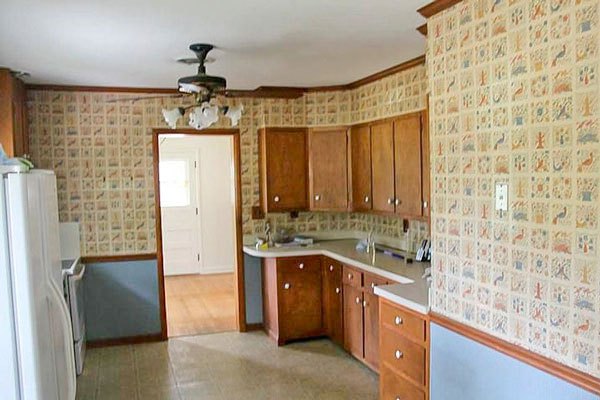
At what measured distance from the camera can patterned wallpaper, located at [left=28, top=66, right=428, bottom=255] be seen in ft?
15.9

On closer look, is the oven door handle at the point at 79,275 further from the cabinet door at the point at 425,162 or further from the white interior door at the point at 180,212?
the white interior door at the point at 180,212

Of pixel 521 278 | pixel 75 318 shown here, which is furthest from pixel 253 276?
pixel 521 278

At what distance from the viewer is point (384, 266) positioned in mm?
4039

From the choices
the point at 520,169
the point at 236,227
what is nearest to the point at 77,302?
the point at 236,227

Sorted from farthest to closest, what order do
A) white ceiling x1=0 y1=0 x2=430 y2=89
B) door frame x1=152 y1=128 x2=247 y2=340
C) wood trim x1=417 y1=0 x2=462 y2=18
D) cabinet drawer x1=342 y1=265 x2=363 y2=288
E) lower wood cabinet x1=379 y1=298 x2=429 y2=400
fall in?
door frame x1=152 y1=128 x2=247 y2=340 → cabinet drawer x1=342 y1=265 x2=363 y2=288 → lower wood cabinet x1=379 y1=298 x2=429 y2=400 → white ceiling x1=0 y1=0 x2=430 y2=89 → wood trim x1=417 y1=0 x2=462 y2=18

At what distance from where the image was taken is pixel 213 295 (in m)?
7.26

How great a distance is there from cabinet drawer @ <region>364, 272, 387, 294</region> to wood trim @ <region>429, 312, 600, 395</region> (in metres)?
1.17

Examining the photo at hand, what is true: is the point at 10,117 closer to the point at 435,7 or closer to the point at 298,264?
the point at 298,264

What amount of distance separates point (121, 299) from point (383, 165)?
2814 mm

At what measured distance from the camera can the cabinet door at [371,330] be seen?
411cm

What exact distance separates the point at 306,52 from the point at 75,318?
2.78 m

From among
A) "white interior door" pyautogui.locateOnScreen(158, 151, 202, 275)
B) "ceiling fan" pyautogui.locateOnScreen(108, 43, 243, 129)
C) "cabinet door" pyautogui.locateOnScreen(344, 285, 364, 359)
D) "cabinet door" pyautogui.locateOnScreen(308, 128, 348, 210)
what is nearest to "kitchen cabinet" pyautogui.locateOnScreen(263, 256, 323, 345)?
"cabinet door" pyautogui.locateOnScreen(344, 285, 364, 359)

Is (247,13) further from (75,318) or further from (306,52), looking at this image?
(75,318)

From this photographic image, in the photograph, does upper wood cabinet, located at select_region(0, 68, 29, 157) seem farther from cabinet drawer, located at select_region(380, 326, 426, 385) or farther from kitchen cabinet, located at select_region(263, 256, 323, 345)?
cabinet drawer, located at select_region(380, 326, 426, 385)
